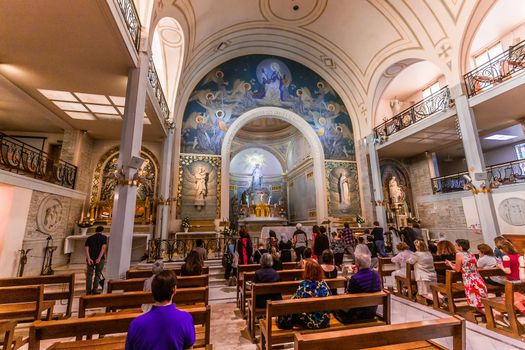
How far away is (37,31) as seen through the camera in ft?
15.9

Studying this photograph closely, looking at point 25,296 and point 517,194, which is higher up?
point 517,194

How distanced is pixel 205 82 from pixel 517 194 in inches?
534

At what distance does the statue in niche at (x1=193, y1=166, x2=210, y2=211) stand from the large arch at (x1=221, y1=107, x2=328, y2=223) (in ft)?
2.62

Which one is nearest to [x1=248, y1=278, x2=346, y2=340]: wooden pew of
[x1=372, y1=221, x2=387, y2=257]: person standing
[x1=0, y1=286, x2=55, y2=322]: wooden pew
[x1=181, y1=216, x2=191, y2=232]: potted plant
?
[x1=0, y1=286, x2=55, y2=322]: wooden pew

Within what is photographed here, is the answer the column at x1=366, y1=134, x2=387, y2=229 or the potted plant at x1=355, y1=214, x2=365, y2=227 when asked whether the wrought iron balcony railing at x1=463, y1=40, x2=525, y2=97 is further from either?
the potted plant at x1=355, y1=214, x2=365, y2=227

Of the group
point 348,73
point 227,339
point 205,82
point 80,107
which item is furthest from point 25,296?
point 348,73

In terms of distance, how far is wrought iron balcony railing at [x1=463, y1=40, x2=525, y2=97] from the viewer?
23.2 feet

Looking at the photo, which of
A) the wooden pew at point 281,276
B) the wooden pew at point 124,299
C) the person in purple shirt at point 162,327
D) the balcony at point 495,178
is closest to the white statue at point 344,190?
the balcony at point 495,178

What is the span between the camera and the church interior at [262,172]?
298 cm

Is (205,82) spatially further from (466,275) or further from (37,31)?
(466,275)

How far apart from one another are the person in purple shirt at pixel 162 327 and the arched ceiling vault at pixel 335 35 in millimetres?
7267

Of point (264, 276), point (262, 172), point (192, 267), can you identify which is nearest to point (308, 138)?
point (262, 172)

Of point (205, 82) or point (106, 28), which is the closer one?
point (106, 28)

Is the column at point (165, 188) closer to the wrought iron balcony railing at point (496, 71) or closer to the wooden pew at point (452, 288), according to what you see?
the wooden pew at point (452, 288)
